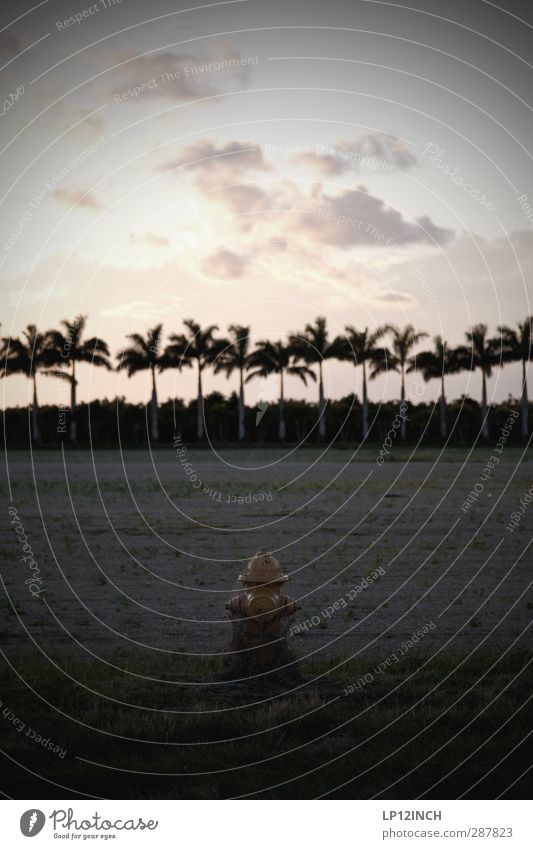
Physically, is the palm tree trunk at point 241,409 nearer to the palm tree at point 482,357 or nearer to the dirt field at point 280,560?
the palm tree at point 482,357

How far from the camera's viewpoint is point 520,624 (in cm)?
998

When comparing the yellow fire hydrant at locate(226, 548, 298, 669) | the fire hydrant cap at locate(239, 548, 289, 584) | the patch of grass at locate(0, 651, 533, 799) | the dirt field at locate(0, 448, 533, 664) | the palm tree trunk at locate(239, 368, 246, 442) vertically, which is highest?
the palm tree trunk at locate(239, 368, 246, 442)

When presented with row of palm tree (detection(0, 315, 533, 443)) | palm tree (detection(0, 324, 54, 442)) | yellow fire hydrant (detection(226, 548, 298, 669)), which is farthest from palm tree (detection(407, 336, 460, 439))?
yellow fire hydrant (detection(226, 548, 298, 669))

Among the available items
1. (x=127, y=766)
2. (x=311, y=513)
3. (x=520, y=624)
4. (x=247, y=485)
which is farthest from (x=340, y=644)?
(x=247, y=485)

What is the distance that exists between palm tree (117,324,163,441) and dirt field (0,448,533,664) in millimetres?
36809

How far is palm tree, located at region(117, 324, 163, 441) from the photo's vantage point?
67994 millimetres

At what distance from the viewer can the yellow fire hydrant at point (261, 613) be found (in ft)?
23.9

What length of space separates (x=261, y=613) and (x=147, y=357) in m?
64.5

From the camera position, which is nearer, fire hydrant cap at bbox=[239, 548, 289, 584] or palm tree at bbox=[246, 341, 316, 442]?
fire hydrant cap at bbox=[239, 548, 289, 584]

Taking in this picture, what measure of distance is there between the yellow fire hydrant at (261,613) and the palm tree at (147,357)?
2350 inches

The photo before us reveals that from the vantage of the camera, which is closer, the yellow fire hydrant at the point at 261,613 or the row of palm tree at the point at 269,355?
the yellow fire hydrant at the point at 261,613

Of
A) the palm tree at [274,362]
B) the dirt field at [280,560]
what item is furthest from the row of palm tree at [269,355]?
the dirt field at [280,560]

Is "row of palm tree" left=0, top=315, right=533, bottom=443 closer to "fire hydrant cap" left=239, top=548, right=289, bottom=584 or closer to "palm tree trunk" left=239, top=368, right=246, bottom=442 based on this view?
"palm tree trunk" left=239, top=368, right=246, bottom=442

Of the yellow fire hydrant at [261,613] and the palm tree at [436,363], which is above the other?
the palm tree at [436,363]
